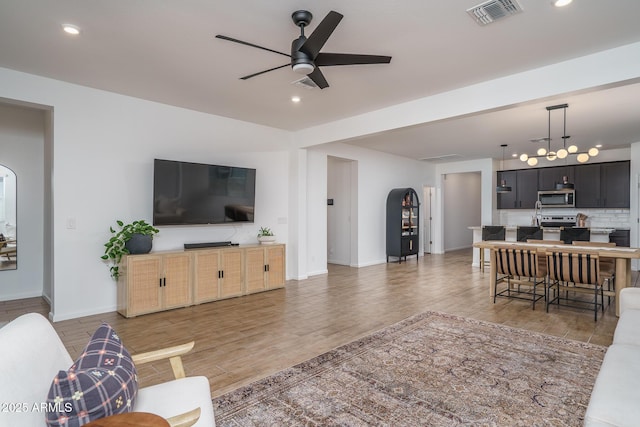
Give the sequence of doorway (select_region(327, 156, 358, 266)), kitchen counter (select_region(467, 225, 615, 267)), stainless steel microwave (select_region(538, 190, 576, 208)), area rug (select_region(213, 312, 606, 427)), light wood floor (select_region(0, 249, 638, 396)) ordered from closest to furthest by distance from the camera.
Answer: area rug (select_region(213, 312, 606, 427)) < light wood floor (select_region(0, 249, 638, 396)) < kitchen counter (select_region(467, 225, 615, 267)) < doorway (select_region(327, 156, 358, 266)) < stainless steel microwave (select_region(538, 190, 576, 208))

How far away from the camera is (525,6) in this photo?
2.52 meters

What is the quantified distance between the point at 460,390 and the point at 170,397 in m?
1.92

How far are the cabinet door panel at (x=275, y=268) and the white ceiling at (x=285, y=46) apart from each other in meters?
2.21

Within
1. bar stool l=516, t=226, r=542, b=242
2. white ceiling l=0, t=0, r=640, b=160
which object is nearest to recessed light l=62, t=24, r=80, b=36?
white ceiling l=0, t=0, r=640, b=160

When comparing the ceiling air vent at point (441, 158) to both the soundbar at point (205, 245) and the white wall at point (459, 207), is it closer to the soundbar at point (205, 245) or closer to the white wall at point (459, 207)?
the white wall at point (459, 207)

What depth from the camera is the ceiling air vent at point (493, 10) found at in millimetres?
2475

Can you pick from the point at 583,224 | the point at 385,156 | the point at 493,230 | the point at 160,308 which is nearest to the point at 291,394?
the point at 160,308

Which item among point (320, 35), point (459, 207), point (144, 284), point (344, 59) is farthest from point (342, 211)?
point (320, 35)

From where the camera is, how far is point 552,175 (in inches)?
352

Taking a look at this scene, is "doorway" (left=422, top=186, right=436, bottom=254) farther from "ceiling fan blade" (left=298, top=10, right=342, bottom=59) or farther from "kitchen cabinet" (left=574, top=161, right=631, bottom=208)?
"ceiling fan blade" (left=298, top=10, right=342, bottom=59)

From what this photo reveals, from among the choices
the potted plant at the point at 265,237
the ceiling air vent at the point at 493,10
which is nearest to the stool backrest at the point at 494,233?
the potted plant at the point at 265,237

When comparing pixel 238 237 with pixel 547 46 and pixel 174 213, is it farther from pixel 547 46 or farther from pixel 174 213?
pixel 547 46

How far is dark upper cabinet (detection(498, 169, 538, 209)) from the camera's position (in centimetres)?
927

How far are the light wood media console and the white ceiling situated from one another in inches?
82.4
